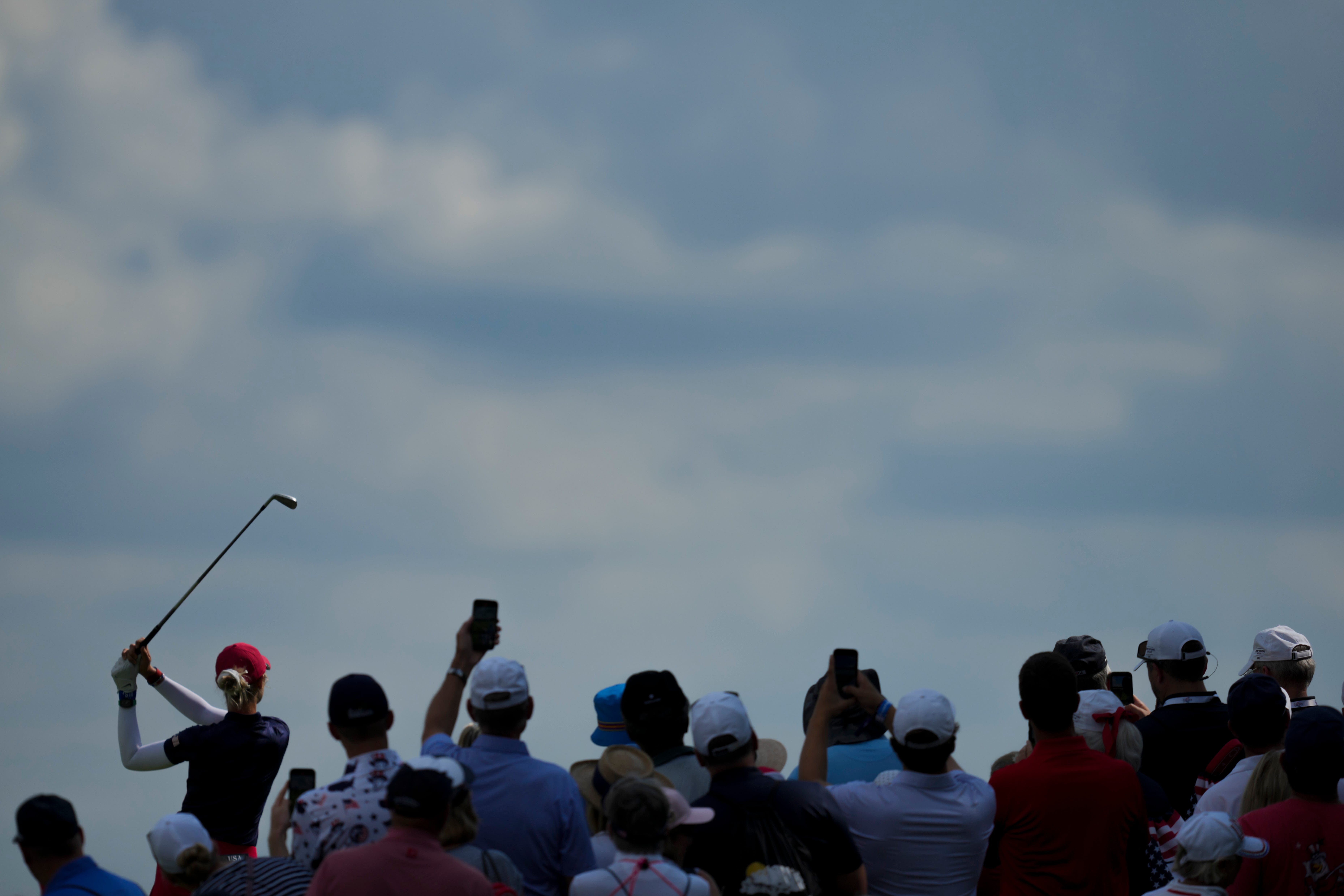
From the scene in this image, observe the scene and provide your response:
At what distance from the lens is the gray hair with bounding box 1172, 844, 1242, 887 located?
4895 millimetres

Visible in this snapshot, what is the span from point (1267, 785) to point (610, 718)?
3308 mm

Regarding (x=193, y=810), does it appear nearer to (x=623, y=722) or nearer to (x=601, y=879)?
(x=623, y=722)

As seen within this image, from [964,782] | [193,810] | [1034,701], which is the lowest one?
[193,810]

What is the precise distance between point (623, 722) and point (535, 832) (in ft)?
6.09

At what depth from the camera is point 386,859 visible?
4.09 meters

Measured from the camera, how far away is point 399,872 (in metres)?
4.07

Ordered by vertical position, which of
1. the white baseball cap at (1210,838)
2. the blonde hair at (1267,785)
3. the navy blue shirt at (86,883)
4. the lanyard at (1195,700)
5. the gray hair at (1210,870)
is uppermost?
the lanyard at (1195,700)

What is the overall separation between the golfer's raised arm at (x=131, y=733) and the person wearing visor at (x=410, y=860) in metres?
3.83

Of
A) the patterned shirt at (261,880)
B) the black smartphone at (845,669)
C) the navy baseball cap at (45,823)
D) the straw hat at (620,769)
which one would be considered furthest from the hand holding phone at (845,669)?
the navy baseball cap at (45,823)

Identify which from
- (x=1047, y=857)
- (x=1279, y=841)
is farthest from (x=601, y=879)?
(x=1279, y=841)

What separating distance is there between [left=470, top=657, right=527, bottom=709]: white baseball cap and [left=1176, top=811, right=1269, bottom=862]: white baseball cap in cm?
283

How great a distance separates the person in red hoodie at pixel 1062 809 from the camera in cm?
538

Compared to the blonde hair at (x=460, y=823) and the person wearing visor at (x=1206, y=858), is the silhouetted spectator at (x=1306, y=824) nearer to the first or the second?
the person wearing visor at (x=1206, y=858)

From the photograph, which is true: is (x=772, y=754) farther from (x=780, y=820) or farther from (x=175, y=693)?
(x=175, y=693)
